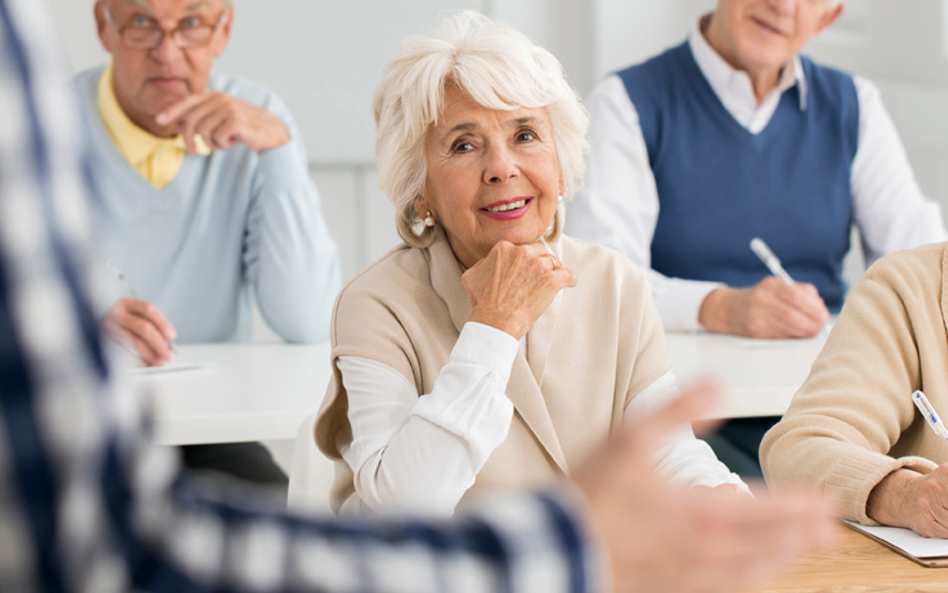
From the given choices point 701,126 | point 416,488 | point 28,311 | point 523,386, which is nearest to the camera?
point 28,311

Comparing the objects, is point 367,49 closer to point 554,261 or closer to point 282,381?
point 282,381

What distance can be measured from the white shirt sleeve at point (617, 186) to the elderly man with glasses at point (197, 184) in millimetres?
671

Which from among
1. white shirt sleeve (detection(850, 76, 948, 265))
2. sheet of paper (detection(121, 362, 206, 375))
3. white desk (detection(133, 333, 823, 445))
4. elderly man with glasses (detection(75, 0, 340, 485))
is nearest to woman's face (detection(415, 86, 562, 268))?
white desk (detection(133, 333, 823, 445))

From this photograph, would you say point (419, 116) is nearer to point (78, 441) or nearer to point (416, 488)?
point (416, 488)

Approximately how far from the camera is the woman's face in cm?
141

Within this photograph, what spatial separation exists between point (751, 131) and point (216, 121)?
1.42m

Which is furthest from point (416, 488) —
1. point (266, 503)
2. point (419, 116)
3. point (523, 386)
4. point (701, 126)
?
point (701, 126)

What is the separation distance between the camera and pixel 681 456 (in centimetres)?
131

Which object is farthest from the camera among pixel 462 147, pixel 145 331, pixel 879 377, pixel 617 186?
pixel 617 186

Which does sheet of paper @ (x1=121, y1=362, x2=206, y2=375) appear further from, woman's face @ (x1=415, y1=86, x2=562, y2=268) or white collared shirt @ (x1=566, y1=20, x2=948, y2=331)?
white collared shirt @ (x1=566, y1=20, x2=948, y2=331)

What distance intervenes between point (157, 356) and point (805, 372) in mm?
1225

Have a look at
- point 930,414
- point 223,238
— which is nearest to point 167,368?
point 223,238

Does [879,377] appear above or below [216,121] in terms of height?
below

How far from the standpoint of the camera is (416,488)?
1.18 metres
